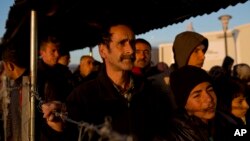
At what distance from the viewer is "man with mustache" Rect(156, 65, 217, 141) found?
2445 mm

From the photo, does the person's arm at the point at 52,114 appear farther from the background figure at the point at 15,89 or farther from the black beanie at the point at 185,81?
the black beanie at the point at 185,81

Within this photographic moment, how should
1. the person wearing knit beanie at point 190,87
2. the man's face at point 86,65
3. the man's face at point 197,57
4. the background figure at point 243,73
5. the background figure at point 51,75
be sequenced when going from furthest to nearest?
the man's face at point 86,65 → the background figure at point 243,73 → the man's face at point 197,57 → the background figure at point 51,75 → the person wearing knit beanie at point 190,87

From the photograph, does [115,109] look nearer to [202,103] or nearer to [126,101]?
[126,101]

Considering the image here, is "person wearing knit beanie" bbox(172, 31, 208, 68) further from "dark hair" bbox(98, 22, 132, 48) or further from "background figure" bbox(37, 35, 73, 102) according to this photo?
"background figure" bbox(37, 35, 73, 102)

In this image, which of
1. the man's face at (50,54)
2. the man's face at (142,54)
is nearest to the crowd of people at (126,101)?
the man's face at (50,54)

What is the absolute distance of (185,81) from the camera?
2.63 m

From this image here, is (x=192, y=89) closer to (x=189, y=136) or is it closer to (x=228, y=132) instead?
(x=189, y=136)

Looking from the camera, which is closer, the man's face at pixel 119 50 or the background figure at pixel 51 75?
the man's face at pixel 119 50

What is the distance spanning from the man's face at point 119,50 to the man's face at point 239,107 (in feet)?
5.05

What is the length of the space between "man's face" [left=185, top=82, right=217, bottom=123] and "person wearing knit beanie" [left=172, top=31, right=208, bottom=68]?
0.52 meters

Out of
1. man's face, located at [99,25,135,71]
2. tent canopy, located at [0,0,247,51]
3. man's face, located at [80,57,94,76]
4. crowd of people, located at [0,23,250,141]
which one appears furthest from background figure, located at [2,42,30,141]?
man's face, located at [80,57,94,76]

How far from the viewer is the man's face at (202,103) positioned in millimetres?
2559

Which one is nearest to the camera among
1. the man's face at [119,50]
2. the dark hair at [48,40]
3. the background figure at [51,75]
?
the man's face at [119,50]

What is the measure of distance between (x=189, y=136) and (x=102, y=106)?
2.03 ft
